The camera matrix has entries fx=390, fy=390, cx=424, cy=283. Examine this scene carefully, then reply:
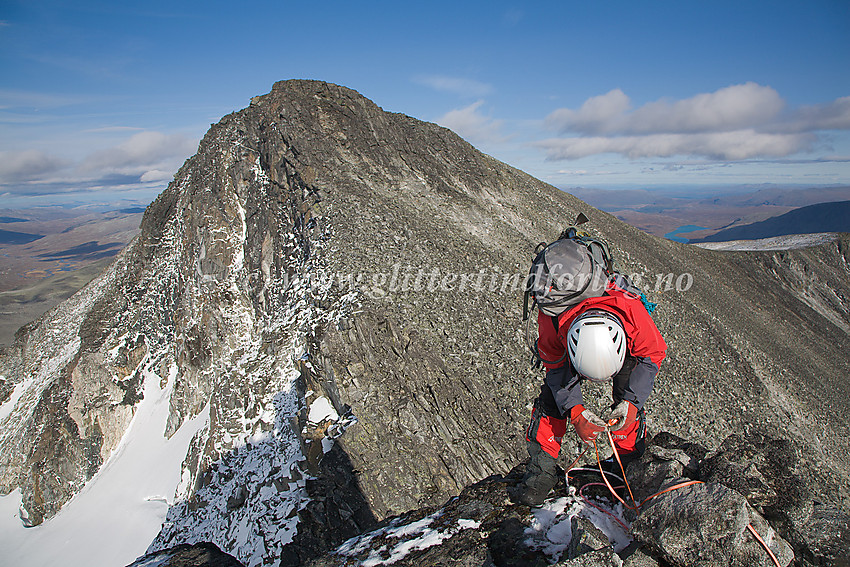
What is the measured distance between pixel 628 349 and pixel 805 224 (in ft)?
717

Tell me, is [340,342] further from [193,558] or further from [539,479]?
[539,479]

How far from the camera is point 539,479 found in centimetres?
521

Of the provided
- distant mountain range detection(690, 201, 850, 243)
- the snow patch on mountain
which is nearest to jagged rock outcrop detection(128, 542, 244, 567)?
the snow patch on mountain

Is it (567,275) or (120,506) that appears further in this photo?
(120,506)

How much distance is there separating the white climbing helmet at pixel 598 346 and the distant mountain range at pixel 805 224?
181m

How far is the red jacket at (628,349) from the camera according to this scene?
4.24 meters

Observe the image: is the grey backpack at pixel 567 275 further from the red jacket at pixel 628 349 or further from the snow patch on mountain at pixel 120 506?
the snow patch on mountain at pixel 120 506

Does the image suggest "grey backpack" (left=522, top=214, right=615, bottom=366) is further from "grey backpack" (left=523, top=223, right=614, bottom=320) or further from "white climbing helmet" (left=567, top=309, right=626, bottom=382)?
"white climbing helmet" (left=567, top=309, right=626, bottom=382)

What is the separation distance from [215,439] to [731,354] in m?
20.8

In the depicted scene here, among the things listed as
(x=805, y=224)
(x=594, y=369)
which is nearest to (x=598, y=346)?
(x=594, y=369)

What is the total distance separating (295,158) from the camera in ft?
61.5

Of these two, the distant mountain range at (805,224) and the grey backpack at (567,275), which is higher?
the distant mountain range at (805,224)

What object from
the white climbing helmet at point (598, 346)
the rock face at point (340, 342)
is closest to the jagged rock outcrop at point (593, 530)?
the white climbing helmet at point (598, 346)

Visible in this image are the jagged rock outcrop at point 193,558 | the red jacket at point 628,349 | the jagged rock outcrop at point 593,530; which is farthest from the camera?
the jagged rock outcrop at point 193,558
